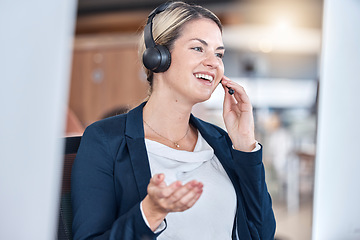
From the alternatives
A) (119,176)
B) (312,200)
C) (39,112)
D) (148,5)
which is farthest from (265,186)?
(148,5)

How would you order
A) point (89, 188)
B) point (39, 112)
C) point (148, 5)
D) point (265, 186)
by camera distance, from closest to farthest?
point (39, 112) → point (89, 188) → point (265, 186) → point (148, 5)

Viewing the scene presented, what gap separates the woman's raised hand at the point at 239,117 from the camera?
0.78 m

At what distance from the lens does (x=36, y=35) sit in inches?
18.5

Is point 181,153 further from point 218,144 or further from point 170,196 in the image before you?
point 170,196

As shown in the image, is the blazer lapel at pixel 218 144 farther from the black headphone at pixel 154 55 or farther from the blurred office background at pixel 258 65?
the blurred office background at pixel 258 65

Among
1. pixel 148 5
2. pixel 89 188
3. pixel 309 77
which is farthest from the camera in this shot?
pixel 309 77

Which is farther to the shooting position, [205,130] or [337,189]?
[205,130]

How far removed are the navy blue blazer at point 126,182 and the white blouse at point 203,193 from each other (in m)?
0.02

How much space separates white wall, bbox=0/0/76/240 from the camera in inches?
18.3

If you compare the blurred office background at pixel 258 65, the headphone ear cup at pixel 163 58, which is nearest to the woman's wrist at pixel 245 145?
the headphone ear cup at pixel 163 58

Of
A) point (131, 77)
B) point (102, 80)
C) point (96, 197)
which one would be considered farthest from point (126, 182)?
point (102, 80)

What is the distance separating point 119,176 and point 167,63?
25 cm

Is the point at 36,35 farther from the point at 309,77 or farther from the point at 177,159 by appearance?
the point at 309,77

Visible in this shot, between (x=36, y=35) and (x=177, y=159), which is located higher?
(x=36, y=35)
